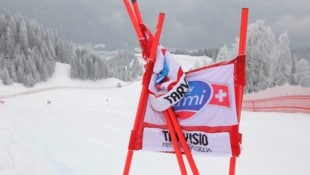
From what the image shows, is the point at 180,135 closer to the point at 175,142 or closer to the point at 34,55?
the point at 175,142

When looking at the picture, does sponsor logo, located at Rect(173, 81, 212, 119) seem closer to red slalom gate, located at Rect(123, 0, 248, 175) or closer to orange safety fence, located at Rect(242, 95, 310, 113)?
red slalom gate, located at Rect(123, 0, 248, 175)

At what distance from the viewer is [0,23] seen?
329 feet

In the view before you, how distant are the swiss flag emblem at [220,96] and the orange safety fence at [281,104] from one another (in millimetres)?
22203

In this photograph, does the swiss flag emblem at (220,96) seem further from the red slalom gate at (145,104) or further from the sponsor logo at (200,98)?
the red slalom gate at (145,104)

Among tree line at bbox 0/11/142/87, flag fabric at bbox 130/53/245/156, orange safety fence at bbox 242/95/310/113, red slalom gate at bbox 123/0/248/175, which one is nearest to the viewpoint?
flag fabric at bbox 130/53/245/156

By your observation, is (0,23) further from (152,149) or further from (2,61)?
(152,149)

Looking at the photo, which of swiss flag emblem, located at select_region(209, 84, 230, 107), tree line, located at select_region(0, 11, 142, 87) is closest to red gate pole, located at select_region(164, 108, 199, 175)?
swiss flag emblem, located at select_region(209, 84, 230, 107)

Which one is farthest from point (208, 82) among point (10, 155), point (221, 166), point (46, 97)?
point (46, 97)

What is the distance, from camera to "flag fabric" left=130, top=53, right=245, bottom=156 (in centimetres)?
369

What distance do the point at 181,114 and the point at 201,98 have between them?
0.83 feet

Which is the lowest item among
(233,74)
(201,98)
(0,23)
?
(201,98)

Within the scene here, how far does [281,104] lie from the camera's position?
2811cm

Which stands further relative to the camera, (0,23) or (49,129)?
(0,23)

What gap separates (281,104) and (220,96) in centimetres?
2582
